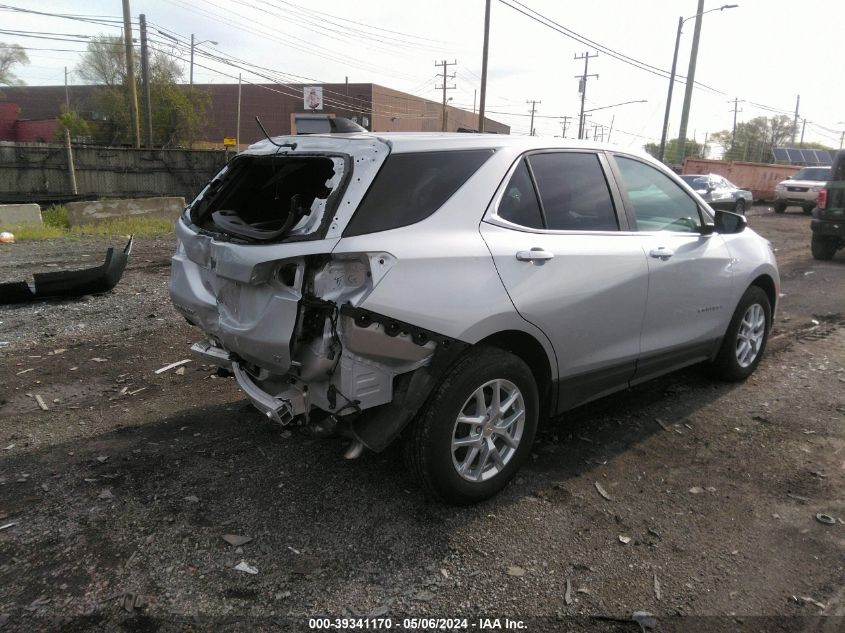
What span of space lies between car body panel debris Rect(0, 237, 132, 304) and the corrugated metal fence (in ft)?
42.6

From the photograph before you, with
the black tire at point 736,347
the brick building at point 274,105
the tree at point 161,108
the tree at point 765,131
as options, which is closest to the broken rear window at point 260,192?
the black tire at point 736,347

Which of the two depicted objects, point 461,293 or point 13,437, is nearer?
point 461,293

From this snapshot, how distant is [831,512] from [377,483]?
7.93ft

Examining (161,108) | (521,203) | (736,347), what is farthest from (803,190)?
(161,108)

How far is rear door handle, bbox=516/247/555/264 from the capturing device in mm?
3162

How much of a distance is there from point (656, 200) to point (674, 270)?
52 centimetres

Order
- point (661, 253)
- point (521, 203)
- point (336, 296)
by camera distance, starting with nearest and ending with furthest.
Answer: point (336, 296) < point (521, 203) < point (661, 253)

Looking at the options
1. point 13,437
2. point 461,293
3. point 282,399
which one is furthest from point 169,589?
point 13,437

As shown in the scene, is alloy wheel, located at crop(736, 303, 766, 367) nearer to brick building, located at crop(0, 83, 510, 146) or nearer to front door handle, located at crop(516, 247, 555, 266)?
front door handle, located at crop(516, 247, 555, 266)

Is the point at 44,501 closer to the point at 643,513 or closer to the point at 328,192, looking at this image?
the point at 328,192

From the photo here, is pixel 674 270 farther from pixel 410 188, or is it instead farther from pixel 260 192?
pixel 260 192

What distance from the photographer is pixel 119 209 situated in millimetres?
14422

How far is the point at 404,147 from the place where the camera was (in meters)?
2.99

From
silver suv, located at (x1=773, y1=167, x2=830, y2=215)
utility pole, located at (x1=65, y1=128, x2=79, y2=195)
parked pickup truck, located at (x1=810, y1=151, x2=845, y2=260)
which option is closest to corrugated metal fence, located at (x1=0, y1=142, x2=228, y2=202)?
utility pole, located at (x1=65, y1=128, x2=79, y2=195)
